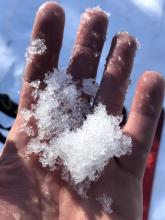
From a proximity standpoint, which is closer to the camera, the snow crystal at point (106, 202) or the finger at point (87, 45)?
the snow crystal at point (106, 202)

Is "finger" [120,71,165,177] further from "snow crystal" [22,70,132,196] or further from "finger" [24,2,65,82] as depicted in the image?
"finger" [24,2,65,82]

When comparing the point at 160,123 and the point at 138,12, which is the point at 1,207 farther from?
the point at 138,12

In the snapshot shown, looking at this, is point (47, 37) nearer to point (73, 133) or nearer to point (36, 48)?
point (36, 48)

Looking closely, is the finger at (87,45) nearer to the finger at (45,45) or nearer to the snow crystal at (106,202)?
the finger at (45,45)

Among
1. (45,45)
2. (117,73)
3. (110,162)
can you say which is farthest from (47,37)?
(110,162)

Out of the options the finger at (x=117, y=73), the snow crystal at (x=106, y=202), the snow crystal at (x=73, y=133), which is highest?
the finger at (x=117, y=73)

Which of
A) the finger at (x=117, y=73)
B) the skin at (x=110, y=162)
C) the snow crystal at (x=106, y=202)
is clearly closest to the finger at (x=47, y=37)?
the skin at (x=110, y=162)

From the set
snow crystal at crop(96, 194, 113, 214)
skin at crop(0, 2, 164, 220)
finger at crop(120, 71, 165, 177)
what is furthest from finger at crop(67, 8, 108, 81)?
snow crystal at crop(96, 194, 113, 214)
